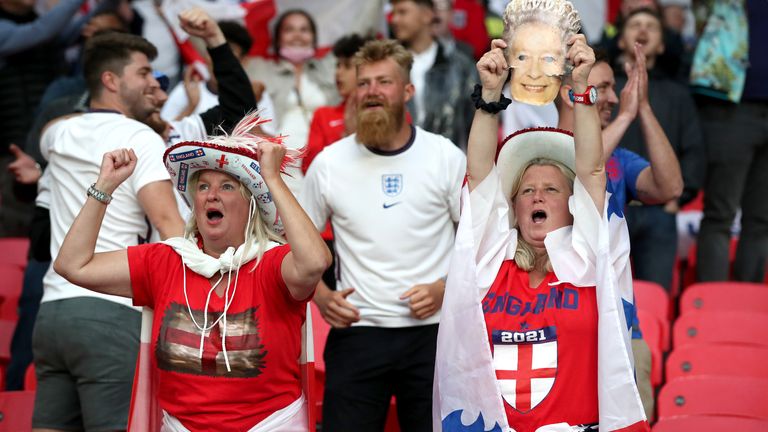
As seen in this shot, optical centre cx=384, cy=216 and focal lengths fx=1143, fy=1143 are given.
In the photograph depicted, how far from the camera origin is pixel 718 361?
5.50 metres

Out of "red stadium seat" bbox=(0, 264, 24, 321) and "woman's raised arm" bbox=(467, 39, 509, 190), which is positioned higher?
"woman's raised arm" bbox=(467, 39, 509, 190)

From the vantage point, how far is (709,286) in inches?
249

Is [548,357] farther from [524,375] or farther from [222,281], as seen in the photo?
[222,281]

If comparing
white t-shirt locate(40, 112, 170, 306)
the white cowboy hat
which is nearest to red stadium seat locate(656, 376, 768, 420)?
the white cowboy hat

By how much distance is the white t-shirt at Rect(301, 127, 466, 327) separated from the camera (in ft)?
16.0

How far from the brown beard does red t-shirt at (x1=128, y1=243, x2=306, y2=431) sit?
1215 millimetres

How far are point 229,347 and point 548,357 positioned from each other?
3.44ft

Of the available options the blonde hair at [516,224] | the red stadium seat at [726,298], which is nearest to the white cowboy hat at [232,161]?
the blonde hair at [516,224]

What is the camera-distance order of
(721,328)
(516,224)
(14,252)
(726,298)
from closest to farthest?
(516,224) < (721,328) < (726,298) < (14,252)

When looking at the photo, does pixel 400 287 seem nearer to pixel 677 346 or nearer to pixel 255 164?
pixel 255 164

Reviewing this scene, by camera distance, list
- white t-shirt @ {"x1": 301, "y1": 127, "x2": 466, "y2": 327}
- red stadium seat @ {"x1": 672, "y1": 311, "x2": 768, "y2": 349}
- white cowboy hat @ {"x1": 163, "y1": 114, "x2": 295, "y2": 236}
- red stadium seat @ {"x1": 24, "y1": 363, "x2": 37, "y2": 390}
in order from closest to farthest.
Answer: white cowboy hat @ {"x1": 163, "y1": 114, "x2": 295, "y2": 236}, white t-shirt @ {"x1": 301, "y1": 127, "x2": 466, "y2": 327}, red stadium seat @ {"x1": 24, "y1": 363, "x2": 37, "y2": 390}, red stadium seat @ {"x1": 672, "y1": 311, "x2": 768, "y2": 349}

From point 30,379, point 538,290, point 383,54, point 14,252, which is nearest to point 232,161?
point 538,290

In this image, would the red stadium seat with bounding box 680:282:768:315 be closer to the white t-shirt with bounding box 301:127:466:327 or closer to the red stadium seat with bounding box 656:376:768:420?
the red stadium seat with bounding box 656:376:768:420

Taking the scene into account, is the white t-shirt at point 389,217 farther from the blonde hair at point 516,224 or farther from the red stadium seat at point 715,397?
the red stadium seat at point 715,397
